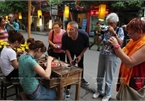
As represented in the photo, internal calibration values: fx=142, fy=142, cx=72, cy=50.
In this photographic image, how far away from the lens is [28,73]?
5.97 feet

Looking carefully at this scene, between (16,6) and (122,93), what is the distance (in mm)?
17984

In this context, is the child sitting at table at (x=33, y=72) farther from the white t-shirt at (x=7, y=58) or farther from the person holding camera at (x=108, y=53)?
the person holding camera at (x=108, y=53)

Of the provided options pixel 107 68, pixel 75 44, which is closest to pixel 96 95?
pixel 107 68

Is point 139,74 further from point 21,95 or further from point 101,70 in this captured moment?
point 21,95

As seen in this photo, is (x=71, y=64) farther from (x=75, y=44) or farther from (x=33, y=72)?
(x=33, y=72)

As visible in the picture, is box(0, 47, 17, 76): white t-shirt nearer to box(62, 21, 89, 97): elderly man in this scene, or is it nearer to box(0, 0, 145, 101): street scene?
box(0, 0, 145, 101): street scene

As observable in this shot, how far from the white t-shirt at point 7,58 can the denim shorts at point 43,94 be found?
684 millimetres

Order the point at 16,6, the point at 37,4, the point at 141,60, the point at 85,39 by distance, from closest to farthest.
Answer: the point at 141,60, the point at 85,39, the point at 16,6, the point at 37,4

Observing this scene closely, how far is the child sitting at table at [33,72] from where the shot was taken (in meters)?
1.77

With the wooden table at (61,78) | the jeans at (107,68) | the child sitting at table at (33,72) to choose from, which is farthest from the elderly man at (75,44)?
the child sitting at table at (33,72)

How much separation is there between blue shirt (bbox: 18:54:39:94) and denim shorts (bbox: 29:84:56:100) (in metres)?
0.08

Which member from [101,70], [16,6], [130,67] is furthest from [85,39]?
[16,6]

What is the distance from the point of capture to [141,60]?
147 centimetres

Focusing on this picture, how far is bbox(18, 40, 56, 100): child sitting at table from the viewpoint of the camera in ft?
5.82
